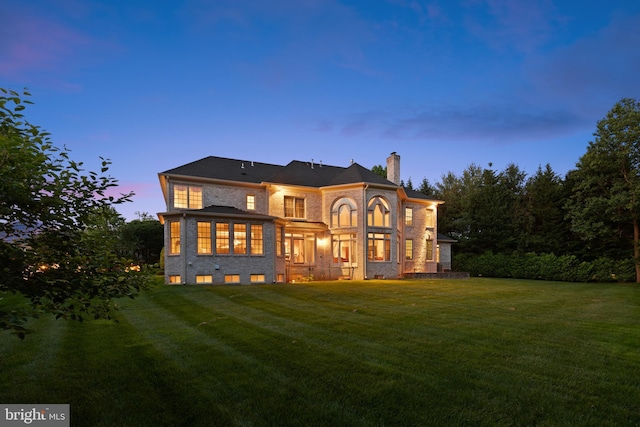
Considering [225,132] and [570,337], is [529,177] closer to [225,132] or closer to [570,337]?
[225,132]

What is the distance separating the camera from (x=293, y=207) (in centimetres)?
2583

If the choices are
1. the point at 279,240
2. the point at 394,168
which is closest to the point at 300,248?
the point at 279,240

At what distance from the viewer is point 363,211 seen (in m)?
25.0

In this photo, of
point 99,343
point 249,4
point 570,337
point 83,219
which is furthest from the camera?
point 249,4

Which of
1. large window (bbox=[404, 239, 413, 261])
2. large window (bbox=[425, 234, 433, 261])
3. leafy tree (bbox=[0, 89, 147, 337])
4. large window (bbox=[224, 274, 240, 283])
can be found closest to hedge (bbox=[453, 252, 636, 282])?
large window (bbox=[425, 234, 433, 261])

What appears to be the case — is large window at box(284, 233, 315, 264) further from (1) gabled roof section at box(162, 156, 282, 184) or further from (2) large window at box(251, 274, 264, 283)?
(1) gabled roof section at box(162, 156, 282, 184)

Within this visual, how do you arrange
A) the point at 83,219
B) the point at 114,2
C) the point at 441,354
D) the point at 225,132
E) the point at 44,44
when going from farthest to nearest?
1. the point at 225,132
2. the point at 114,2
3. the point at 44,44
4. the point at 441,354
5. the point at 83,219

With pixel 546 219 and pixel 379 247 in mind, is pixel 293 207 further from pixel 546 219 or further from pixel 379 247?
pixel 546 219

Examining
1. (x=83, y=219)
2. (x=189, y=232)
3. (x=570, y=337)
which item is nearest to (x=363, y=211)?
(x=189, y=232)

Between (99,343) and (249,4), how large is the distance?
15102 millimetres

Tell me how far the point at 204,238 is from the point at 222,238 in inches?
40.4

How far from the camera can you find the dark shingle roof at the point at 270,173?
24.2m

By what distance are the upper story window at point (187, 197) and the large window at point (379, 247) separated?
39.9 ft

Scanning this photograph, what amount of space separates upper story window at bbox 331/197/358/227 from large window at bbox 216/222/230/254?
8.33m
